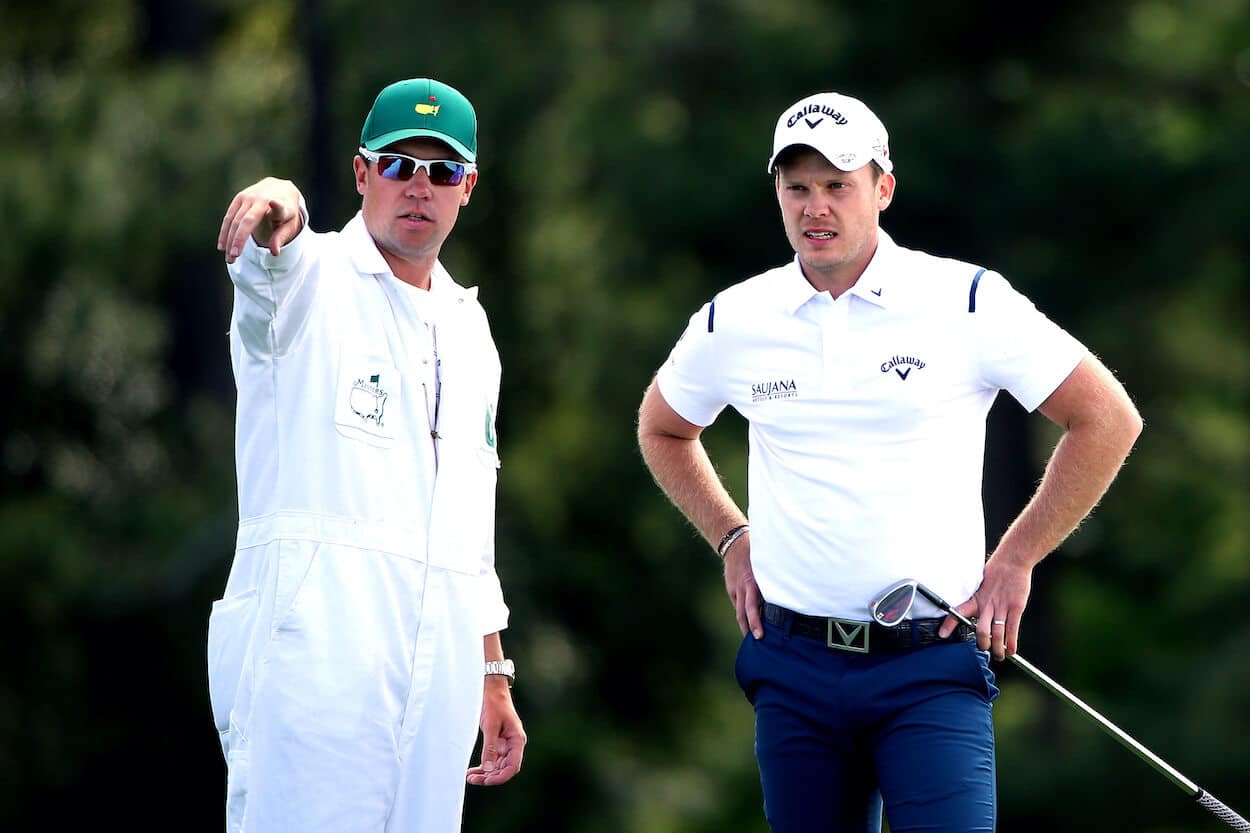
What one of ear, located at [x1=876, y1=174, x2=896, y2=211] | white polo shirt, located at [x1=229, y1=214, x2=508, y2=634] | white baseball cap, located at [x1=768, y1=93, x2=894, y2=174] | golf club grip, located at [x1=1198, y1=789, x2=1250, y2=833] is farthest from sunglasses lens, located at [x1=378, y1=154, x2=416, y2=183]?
golf club grip, located at [x1=1198, y1=789, x2=1250, y2=833]

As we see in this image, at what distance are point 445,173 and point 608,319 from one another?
1348 centimetres

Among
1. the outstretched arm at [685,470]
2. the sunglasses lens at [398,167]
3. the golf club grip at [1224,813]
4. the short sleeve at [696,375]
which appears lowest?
the golf club grip at [1224,813]

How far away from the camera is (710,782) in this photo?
18828 millimetres

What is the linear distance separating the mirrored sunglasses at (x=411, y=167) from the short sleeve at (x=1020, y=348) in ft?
4.07

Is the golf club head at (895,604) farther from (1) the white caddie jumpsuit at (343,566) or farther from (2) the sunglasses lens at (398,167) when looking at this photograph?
(2) the sunglasses lens at (398,167)

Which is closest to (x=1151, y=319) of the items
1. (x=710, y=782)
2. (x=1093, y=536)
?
(x=1093, y=536)

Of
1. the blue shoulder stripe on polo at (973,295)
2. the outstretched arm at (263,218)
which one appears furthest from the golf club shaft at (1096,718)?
the outstretched arm at (263,218)

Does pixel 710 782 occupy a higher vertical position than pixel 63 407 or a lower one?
lower

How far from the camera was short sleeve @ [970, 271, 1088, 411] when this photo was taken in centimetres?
451

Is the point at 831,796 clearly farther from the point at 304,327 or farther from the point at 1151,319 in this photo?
the point at 1151,319

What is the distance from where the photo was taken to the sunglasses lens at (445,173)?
14.7 ft

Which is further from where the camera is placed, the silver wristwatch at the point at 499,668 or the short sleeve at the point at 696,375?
the short sleeve at the point at 696,375

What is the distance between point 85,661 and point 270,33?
286 inches

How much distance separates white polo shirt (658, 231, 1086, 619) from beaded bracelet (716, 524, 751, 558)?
31cm
